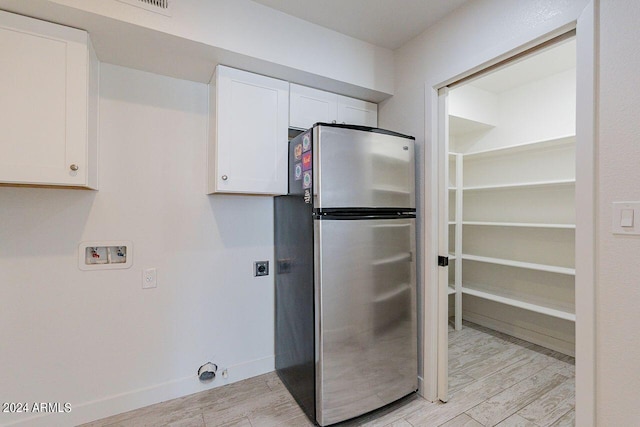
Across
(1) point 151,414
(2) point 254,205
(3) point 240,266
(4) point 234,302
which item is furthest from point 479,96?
(1) point 151,414

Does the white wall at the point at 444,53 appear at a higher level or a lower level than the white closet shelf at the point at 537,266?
higher

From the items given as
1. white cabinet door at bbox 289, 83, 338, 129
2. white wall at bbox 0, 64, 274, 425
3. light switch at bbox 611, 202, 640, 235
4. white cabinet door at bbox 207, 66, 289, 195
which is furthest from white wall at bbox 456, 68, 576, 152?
white wall at bbox 0, 64, 274, 425

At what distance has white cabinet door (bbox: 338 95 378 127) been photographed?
2.26 m

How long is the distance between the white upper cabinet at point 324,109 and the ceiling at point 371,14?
1.41 ft

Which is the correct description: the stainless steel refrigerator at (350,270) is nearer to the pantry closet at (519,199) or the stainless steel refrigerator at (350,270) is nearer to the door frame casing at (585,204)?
the door frame casing at (585,204)

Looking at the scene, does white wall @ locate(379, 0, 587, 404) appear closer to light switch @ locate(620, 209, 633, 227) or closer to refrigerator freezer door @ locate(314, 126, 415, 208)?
refrigerator freezer door @ locate(314, 126, 415, 208)

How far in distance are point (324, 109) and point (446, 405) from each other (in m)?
2.20

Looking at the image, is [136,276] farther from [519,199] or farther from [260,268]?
[519,199]

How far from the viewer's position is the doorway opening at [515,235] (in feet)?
7.07

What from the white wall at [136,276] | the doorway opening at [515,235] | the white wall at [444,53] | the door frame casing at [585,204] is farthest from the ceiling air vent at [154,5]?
the door frame casing at [585,204]

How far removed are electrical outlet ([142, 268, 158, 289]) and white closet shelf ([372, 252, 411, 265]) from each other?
1.41m

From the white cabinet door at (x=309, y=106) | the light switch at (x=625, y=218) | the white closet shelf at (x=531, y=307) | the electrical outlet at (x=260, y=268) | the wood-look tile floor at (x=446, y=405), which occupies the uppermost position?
the white cabinet door at (x=309, y=106)

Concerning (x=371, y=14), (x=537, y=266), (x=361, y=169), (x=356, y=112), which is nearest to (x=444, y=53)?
(x=371, y=14)

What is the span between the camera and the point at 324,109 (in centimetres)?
217
